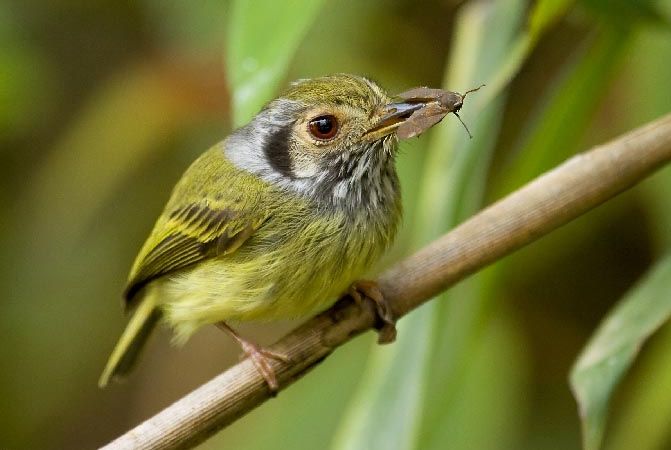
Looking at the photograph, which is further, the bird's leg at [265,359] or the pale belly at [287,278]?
the pale belly at [287,278]

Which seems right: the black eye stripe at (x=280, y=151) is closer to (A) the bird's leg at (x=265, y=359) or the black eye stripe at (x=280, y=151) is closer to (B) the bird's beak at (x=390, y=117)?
(B) the bird's beak at (x=390, y=117)

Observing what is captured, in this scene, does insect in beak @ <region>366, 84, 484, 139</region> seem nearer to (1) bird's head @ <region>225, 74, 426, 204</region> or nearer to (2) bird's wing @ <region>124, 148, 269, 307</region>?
(1) bird's head @ <region>225, 74, 426, 204</region>

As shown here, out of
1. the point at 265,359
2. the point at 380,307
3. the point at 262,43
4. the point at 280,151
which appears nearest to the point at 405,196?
the point at 280,151

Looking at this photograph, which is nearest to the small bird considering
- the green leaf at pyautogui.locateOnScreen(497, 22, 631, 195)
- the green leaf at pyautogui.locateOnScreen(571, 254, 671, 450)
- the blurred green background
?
the blurred green background

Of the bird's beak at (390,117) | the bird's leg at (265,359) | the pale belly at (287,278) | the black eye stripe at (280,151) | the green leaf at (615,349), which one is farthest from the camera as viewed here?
the black eye stripe at (280,151)

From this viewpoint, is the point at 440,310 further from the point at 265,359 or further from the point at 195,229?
the point at 195,229

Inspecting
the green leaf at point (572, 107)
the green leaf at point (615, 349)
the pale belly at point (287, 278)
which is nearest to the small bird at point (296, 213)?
the pale belly at point (287, 278)

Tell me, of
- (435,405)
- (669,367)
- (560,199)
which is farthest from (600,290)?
(560,199)

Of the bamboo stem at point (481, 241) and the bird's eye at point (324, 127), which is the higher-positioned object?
the bird's eye at point (324, 127)
